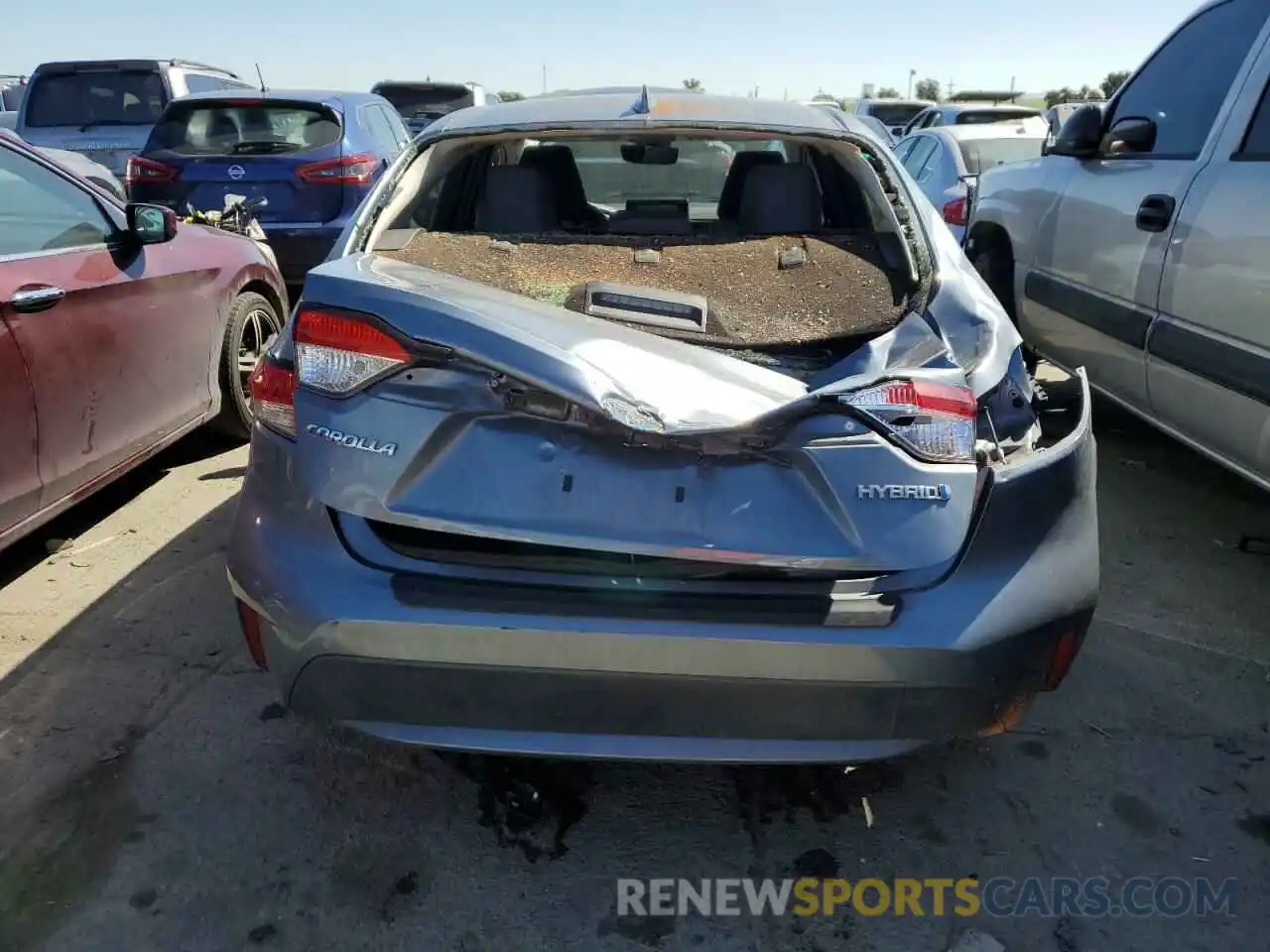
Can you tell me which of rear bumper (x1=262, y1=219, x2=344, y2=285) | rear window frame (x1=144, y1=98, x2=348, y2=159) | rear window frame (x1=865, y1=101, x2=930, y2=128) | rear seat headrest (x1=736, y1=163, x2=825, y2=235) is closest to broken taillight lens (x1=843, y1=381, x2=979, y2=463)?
rear seat headrest (x1=736, y1=163, x2=825, y2=235)

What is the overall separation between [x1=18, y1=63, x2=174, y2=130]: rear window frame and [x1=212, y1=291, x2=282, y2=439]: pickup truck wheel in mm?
5784

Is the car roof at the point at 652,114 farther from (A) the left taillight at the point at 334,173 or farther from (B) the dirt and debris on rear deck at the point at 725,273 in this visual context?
(A) the left taillight at the point at 334,173

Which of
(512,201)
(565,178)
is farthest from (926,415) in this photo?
(565,178)

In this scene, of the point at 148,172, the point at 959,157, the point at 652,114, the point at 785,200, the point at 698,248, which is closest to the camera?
the point at 652,114

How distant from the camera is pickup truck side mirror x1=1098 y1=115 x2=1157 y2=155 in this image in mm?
3885

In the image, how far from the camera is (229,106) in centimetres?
713

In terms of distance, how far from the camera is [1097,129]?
4188mm

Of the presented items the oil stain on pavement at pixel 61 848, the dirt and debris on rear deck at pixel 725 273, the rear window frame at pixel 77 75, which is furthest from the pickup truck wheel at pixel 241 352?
the rear window frame at pixel 77 75

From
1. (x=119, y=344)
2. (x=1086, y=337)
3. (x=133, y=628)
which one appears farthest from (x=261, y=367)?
(x=1086, y=337)

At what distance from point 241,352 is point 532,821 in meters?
3.13

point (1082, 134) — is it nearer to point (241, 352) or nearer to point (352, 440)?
point (352, 440)

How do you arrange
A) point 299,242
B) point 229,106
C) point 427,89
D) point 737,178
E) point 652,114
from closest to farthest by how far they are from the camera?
point 652,114
point 737,178
point 299,242
point 229,106
point 427,89

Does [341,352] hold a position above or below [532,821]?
above

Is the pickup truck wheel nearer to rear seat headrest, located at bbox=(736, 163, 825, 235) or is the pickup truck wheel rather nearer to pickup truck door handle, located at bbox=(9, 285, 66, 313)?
pickup truck door handle, located at bbox=(9, 285, 66, 313)
